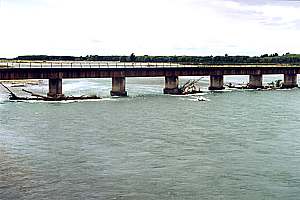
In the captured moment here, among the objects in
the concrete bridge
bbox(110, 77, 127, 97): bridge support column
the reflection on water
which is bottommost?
the reflection on water

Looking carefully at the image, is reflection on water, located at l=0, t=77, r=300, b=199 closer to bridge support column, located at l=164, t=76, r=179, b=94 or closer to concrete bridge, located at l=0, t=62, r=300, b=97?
concrete bridge, located at l=0, t=62, r=300, b=97

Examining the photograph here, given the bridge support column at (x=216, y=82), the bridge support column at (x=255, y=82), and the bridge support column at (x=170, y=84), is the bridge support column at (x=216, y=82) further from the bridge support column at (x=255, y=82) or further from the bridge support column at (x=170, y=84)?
the bridge support column at (x=170, y=84)

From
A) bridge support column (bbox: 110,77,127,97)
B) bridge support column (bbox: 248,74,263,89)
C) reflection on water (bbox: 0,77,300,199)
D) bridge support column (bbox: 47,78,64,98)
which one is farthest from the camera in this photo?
bridge support column (bbox: 248,74,263,89)

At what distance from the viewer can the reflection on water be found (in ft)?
85.2

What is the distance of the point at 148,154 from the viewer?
1334 inches

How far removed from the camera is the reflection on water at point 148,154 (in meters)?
26.0

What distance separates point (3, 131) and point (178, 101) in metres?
33.9

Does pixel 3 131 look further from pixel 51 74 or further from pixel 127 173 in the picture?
pixel 51 74

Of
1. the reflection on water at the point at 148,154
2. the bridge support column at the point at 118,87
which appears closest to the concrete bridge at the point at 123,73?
the bridge support column at the point at 118,87

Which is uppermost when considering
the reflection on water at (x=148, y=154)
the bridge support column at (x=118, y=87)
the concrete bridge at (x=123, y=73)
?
the concrete bridge at (x=123, y=73)

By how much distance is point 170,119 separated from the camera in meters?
52.2

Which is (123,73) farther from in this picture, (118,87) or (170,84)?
(170,84)

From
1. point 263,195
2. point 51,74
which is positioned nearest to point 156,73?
point 51,74

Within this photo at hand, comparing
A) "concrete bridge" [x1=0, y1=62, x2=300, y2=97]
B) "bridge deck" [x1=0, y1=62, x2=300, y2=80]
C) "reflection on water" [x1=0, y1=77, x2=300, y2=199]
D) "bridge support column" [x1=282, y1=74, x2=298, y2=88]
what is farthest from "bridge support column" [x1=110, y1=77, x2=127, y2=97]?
"bridge support column" [x1=282, y1=74, x2=298, y2=88]
